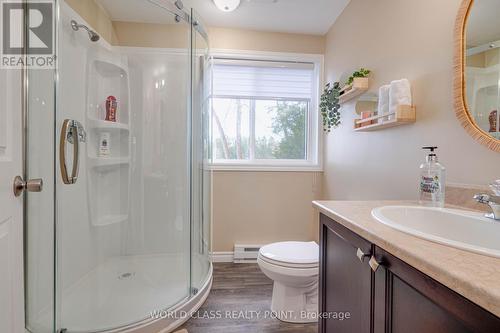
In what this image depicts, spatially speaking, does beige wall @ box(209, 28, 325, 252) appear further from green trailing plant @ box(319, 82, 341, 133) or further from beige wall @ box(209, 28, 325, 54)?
green trailing plant @ box(319, 82, 341, 133)

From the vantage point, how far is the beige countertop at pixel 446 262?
16.7 inches

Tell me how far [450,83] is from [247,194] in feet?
5.91

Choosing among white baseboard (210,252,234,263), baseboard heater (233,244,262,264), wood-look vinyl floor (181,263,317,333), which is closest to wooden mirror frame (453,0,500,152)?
wood-look vinyl floor (181,263,317,333)

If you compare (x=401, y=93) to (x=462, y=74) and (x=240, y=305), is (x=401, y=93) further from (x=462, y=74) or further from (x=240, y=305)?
(x=240, y=305)

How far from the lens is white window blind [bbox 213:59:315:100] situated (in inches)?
101

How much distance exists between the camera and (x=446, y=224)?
924mm

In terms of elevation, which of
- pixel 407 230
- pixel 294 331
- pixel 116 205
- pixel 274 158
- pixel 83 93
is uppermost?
pixel 83 93

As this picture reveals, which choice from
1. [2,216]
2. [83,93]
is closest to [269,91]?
[83,93]

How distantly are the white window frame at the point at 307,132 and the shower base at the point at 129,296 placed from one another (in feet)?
3.27

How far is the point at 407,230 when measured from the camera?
707 millimetres

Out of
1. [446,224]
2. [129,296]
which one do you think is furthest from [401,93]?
[129,296]

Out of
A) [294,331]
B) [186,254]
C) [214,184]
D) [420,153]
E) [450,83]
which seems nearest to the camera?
[450,83]

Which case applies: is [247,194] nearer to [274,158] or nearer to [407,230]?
[274,158]

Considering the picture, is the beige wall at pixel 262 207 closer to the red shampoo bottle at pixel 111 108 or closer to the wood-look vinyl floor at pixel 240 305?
the wood-look vinyl floor at pixel 240 305
